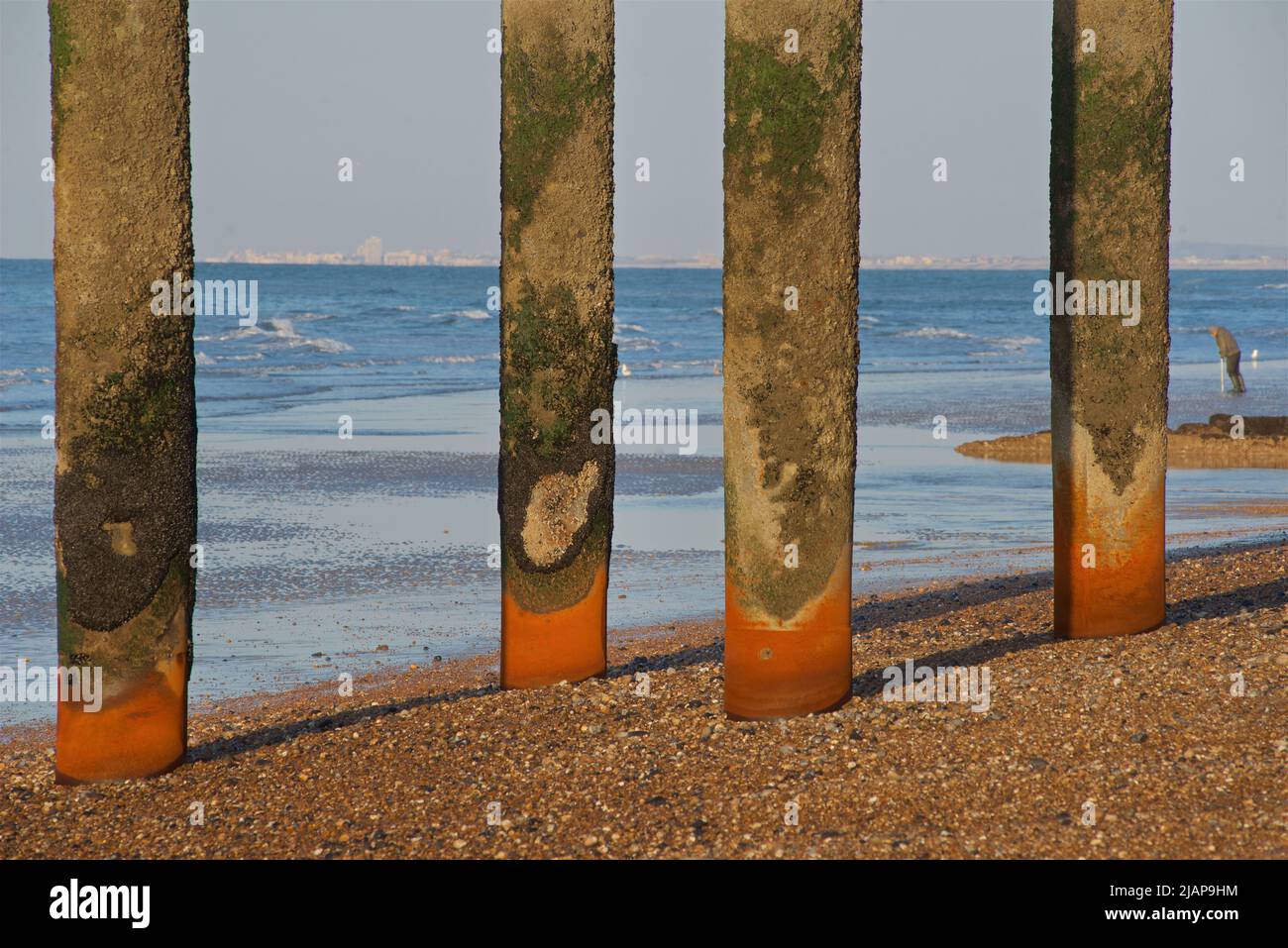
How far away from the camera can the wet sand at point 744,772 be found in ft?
17.8

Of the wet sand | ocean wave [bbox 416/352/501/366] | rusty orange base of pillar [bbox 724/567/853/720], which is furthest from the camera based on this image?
ocean wave [bbox 416/352/501/366]

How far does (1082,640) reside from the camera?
297 inches

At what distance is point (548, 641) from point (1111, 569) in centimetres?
269

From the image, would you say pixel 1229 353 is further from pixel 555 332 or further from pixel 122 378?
pixel 122 378

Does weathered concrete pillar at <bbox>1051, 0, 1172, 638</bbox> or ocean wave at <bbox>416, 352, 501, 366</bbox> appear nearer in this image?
weathered concrete pillar at <bbox>1051, 0, 1172, 638</bbox>

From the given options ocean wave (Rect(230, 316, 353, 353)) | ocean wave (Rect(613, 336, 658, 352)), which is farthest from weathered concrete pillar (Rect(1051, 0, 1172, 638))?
ocean wave (Rect(613, 336, 658, 352))

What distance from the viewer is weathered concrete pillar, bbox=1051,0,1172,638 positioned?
7371 millimetres

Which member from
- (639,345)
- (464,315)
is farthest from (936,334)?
(464,315)

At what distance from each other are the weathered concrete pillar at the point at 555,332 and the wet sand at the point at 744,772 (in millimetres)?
405

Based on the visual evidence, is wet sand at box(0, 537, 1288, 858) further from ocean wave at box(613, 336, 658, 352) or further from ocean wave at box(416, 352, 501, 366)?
ocean wave at box(613, 336, 658, 352)

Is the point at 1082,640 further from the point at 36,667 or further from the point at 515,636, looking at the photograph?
the point at 36,667

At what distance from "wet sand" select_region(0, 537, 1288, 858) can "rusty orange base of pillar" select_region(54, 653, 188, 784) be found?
0.33ft

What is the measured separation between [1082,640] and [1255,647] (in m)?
0.78

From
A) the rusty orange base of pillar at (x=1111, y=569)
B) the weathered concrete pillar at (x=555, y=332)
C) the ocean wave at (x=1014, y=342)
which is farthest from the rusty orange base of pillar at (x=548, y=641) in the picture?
the ocean wave at (x=1014, y=342)
